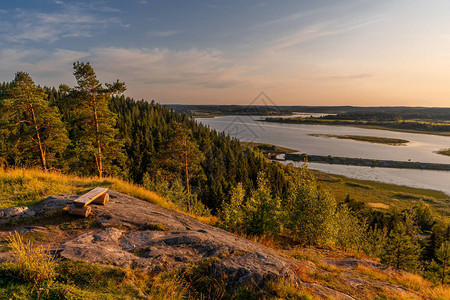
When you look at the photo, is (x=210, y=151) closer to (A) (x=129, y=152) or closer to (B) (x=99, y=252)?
(A) (x=129, y=152)

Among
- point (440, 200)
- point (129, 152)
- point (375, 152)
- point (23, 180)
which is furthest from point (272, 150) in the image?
point (23, 180)

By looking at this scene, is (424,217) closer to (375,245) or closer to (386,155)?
(375,245)

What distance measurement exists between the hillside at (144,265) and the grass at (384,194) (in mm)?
67632

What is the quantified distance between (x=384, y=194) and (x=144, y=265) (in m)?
91.4

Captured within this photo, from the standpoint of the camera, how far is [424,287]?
8133 millimetres

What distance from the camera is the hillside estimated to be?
3.99 metres

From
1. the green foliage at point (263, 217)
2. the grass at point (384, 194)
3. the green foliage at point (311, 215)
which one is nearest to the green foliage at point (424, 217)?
the grass at point (384, 194)

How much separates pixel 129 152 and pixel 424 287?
236 ft

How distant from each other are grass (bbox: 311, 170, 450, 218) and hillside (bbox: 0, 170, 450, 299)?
2663 inches

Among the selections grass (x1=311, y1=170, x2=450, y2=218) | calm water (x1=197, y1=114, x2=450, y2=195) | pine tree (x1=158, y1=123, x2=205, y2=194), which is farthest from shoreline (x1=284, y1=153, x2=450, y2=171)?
pine tree (x1=158, y1=123, x2=205, y2=194)

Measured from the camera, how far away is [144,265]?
198 inches

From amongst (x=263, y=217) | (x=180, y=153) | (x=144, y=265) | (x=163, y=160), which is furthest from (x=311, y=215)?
(x=163, y=160)

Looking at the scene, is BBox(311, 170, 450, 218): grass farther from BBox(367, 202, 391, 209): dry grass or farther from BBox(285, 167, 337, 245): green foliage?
BBox(285, 167, 337, 245): green foliage

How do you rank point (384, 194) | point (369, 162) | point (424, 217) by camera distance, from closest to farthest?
point (424, 217) → point (384, 194) → point (369, 162)
